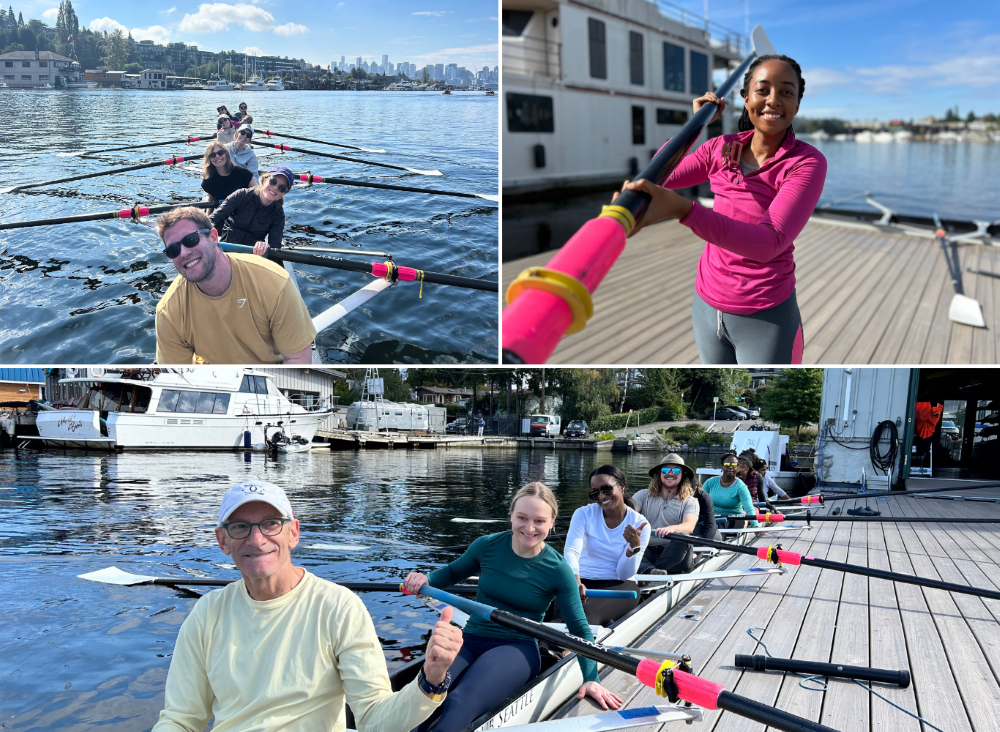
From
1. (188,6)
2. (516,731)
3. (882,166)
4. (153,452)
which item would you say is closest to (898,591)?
(516,731)

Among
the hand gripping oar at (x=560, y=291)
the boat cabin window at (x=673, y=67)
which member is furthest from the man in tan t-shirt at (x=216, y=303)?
the boat cabin window at (x=673, y=67)

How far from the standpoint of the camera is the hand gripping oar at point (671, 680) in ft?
5.00

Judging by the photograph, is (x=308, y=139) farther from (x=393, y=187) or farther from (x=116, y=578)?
(x=116, y=578)

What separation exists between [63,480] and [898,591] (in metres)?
11.7

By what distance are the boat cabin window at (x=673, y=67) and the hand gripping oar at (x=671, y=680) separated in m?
14.5

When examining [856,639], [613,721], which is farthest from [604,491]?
[613,721]

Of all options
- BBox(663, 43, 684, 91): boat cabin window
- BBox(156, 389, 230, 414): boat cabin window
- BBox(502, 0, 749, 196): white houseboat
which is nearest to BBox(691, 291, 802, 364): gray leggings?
BBox(502, 0, 749, 196): white houseboat

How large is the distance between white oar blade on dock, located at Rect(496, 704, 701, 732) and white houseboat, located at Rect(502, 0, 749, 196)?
32.0 feet

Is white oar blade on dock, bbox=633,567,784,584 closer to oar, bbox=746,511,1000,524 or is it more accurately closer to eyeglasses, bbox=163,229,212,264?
oar, bbox=746,511,1000,524

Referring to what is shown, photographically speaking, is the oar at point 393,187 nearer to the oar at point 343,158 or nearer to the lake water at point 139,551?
the oar at point 343,158

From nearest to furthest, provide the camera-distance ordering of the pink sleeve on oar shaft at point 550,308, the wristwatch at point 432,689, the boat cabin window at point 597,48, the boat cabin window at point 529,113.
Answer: the pink sleeve on oar shaft at point 550,308 < the wristwatch at point 432,689 < the boat cabin window at point 529,113 < the boat cabin window at point 597,48

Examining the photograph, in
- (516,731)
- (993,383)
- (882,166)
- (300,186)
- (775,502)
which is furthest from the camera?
(882,166)

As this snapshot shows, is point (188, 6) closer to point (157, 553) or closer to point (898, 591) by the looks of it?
point (157, 553)

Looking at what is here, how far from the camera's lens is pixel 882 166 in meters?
28.6
